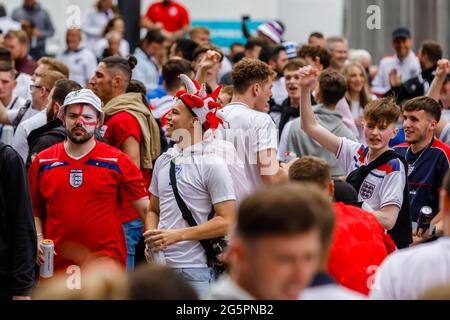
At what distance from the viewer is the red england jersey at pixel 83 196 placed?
7.73 m

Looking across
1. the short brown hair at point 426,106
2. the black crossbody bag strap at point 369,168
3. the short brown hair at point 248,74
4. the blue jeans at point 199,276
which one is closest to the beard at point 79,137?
the blue jeans at point 199,276

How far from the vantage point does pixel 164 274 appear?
367cm

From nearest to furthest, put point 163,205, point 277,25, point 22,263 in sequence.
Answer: point 22,263
point 163,205
point 277,25

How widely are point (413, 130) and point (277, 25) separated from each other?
7.13 metres

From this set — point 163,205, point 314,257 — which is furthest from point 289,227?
point 163,205

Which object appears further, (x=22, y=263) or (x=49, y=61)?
(x=49, y=61)

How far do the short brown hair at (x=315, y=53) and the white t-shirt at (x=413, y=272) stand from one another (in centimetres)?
871

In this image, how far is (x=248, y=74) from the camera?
340 inches

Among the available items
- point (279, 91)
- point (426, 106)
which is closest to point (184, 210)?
point (426, 106)

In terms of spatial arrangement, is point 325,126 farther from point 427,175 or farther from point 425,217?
point 425,217

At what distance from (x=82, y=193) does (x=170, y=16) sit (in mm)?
12855


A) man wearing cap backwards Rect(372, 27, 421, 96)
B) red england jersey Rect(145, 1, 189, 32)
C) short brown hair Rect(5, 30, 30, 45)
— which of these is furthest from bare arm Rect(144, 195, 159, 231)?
red england jersey Rect(145, 1, 189, 32)

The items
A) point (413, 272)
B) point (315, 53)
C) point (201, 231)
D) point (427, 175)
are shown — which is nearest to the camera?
point (413, 272)
